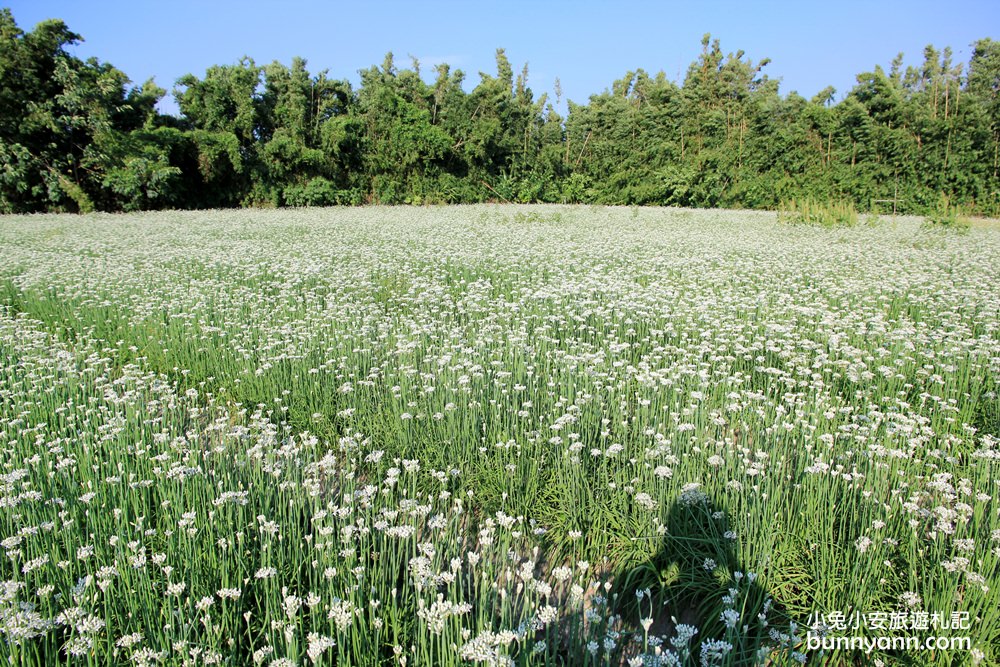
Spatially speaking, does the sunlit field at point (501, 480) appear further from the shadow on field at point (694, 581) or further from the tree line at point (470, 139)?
the tree line at point (470, 139)

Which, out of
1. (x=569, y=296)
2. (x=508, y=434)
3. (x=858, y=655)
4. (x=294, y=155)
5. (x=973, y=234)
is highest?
(x=294, y=155)

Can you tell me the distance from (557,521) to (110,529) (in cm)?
231

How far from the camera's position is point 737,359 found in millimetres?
5305

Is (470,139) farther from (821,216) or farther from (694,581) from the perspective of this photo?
(694,581)

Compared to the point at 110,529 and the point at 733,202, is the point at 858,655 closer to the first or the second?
the point at 110,529

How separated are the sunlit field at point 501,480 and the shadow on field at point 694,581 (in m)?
0.02

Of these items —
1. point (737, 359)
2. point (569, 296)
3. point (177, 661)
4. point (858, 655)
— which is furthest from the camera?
point (569, 296)

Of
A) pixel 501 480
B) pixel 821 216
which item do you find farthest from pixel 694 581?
→ pixel 821 216

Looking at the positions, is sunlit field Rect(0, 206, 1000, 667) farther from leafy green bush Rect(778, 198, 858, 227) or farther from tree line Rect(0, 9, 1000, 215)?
tree line Rect(0, 9, 1000, 215)

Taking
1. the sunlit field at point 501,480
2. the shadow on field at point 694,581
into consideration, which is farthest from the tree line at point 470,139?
the shadow on field at point 694,581

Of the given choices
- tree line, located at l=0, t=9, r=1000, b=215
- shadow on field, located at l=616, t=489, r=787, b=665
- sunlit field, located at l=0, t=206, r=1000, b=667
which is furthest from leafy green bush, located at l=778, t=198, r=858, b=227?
shadow on field, located at l=616, t=489, r=787, b=665

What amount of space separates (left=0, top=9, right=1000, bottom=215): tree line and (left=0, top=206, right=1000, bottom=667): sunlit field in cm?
2123

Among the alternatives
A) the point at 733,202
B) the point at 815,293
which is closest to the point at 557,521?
the point at 815,293

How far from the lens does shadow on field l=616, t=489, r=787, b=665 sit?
2.58 meters
